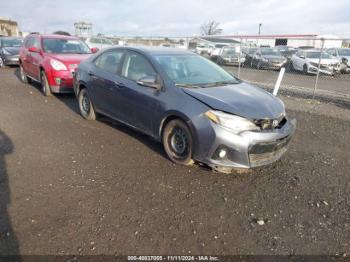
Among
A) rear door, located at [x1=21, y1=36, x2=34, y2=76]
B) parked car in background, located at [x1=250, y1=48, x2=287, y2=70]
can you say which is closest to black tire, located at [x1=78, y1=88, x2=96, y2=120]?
rear door, located at [x1=21, y1=36, x2=34, y2=76]

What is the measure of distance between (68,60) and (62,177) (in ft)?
16.3

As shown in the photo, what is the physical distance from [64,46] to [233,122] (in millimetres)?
7182

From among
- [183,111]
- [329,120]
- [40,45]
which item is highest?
[40,45]

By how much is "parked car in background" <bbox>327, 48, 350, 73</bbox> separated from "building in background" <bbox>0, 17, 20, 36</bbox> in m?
49.1

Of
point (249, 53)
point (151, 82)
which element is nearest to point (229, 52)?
point (249, 53)

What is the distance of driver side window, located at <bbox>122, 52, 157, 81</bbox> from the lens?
4.70 m

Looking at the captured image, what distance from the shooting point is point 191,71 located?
487 cm

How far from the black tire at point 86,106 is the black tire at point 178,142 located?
7.85ft

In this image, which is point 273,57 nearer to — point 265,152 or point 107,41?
point 107,41

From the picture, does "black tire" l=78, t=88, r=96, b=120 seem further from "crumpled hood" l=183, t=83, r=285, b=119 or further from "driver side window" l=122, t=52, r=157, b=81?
"crumpled hood" l=183, t=83, r=285, b=119

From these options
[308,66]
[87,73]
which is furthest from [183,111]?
[308,66]

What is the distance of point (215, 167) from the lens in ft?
13.4

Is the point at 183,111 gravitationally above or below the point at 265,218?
above

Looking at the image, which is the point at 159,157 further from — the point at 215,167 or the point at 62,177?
the point at 62,177
